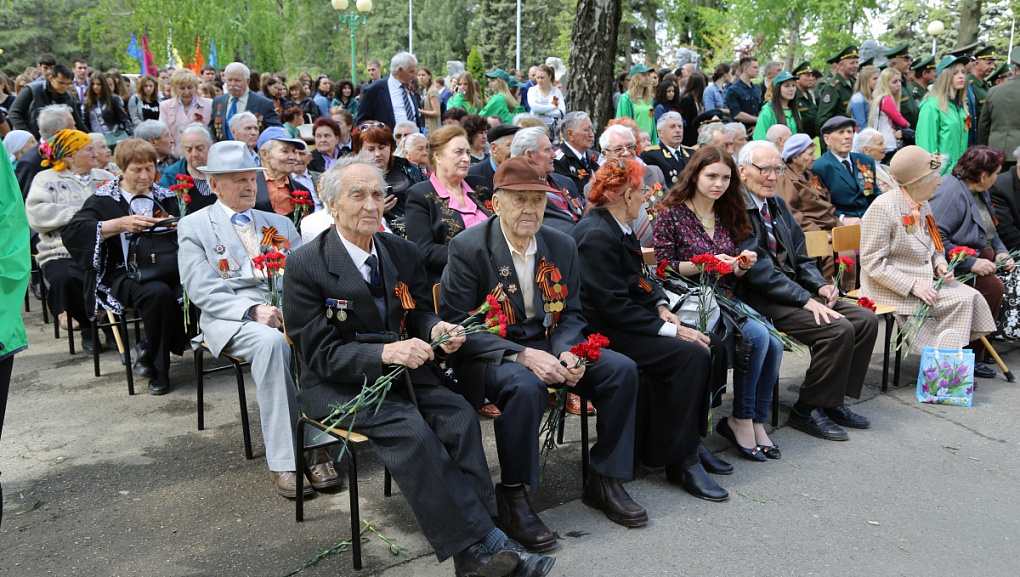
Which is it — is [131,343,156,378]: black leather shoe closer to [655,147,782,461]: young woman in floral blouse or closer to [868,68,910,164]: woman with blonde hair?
[655,147,782,461]: young woman in floral blouse

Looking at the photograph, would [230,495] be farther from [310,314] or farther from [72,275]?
[72,275]

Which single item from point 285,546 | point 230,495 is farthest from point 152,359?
point 285,546

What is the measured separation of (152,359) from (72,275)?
106 centimetres

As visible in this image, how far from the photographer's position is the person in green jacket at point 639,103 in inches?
391

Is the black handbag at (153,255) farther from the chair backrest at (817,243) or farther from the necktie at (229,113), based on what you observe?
the chair backrest at (817,243)

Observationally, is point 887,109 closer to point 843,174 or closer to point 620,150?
point 843,174

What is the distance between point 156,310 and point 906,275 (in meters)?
5.17

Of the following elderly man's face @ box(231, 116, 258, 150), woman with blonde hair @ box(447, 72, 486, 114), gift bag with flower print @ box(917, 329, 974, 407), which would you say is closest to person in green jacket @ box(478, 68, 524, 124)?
woman with blonde hair @ box(447, 72, 486, 114)

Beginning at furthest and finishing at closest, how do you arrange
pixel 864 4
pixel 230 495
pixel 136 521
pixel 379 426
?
pixel 864 4 < pixel 230 495 < pixel 136 521 < pixel 379 426

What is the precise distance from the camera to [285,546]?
3439 millimetres

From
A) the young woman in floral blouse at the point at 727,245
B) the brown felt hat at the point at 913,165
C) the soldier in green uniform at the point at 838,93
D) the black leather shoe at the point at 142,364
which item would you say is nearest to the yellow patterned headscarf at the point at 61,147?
the black leather shoe at the point at 142,364

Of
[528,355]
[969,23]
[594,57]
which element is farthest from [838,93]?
[969,23]

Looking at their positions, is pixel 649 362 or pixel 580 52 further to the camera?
pixel 580 52

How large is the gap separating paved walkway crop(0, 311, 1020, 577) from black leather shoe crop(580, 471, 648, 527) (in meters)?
0.06
